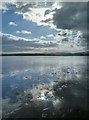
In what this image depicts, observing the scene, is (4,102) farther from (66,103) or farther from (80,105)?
(80,105)

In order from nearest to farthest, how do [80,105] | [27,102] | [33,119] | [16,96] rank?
[33,119]
[80,105]
[27,102]
[16,96]

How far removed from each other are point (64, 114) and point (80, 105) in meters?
1.93

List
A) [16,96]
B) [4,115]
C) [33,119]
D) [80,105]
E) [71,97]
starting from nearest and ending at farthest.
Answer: [33,119]
[4,115]
[80,105]
[71,97]
[16,96]

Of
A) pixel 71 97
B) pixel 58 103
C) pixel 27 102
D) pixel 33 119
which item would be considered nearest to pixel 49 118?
pixel 33 119

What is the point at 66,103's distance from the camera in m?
8.09

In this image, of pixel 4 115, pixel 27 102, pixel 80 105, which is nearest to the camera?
pixel 4 115

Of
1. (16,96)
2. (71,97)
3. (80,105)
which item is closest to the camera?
(80,105)

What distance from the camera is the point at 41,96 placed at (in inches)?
380

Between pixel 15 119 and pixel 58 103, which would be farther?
pixel 58 103

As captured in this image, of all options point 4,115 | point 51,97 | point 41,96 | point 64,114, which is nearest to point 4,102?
point 4,115

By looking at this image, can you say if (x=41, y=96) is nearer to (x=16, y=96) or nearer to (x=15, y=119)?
(x=16, y=96)

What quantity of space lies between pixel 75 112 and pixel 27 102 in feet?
13.9

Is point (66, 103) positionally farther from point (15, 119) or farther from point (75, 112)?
point (15, 119)

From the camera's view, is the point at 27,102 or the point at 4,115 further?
the point at 27,102
